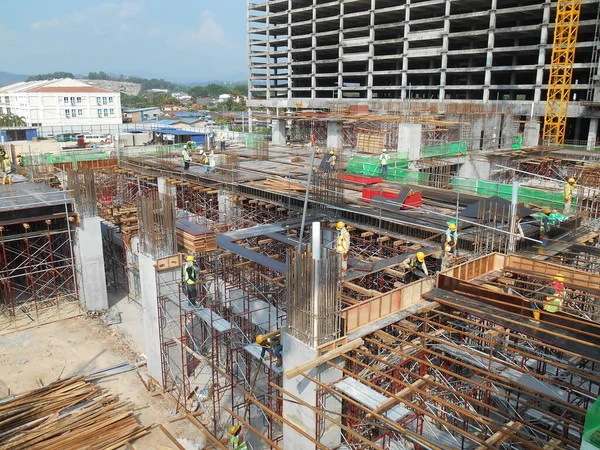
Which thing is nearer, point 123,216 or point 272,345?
point 272,345

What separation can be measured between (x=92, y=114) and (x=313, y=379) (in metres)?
111

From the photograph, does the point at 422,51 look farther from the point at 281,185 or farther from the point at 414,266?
the point at 414,266

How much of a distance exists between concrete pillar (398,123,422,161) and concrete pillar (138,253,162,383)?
75.2ft

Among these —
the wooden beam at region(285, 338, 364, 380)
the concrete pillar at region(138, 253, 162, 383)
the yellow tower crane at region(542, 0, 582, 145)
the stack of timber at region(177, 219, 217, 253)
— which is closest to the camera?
the wooden beam at region(285, 338, 364, 380)

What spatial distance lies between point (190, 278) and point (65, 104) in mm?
102580

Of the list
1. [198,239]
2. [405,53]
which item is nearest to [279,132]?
[405,53]

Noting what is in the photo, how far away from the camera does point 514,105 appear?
5203cm

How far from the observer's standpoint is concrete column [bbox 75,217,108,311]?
24.2 m

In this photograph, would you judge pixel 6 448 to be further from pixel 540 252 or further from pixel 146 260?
pixel 540 252

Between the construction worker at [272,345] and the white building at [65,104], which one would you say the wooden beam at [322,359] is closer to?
the construction worker at [272,345]

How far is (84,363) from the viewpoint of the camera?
20.0 meters

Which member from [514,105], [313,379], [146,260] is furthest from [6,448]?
[514,105]

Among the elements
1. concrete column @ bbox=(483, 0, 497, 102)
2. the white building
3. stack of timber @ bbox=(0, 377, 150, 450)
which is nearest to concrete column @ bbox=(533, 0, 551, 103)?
concrete column @ bbox=(483, 0, 497, 102)

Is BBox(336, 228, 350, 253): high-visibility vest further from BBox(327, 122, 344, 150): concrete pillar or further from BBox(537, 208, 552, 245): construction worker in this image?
BBox(327, 122, 344, 150): concrete pillar
